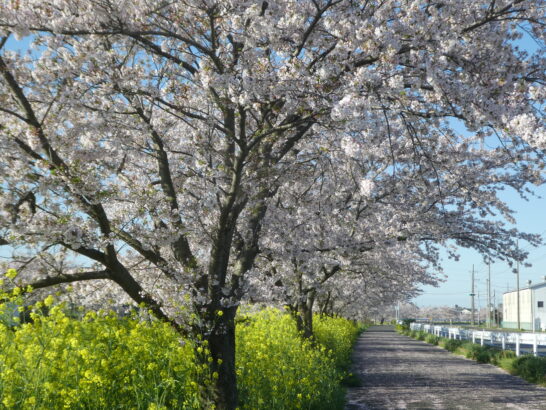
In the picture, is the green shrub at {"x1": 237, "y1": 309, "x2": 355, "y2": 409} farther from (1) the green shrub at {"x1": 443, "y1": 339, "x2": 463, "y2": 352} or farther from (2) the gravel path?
(1) the green shrub at {"x1": 443, "y1": 339, "x2": 463, "y2": 352}

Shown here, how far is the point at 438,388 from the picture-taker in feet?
41.2

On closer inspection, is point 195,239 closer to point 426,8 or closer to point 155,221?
point 155,221

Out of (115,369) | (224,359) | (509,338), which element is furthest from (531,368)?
(115,369)

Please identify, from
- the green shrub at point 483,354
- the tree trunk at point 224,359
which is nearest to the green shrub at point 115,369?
the tree trunk at point 224,359

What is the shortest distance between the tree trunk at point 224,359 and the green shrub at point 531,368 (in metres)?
10.5

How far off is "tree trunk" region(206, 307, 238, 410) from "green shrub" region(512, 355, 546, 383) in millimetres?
10520

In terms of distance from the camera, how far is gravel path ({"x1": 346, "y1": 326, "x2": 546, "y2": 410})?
10.4 m

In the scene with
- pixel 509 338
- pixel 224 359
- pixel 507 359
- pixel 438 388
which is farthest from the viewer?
pixel 509 338

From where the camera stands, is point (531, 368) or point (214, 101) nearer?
point (214, 101)

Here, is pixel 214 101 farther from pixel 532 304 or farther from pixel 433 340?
pixel 532 304

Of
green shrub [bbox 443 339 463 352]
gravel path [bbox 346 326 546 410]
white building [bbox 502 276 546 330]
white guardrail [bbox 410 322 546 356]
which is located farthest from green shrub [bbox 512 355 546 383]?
white building [bbox 502 276 546 330]

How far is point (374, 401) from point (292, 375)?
3190mm

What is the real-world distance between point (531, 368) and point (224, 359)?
11.7m

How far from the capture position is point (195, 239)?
9.10m
